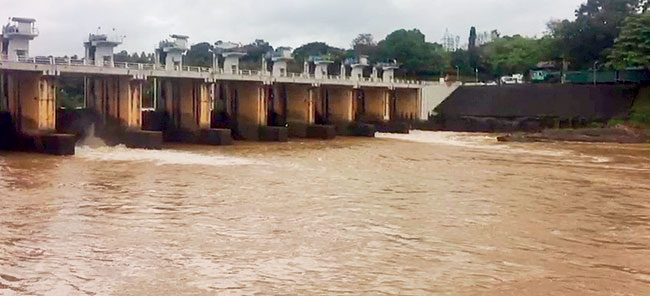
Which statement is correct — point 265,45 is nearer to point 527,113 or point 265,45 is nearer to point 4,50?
point 527,113

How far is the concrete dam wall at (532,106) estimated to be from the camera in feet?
192

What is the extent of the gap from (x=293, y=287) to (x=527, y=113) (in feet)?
175

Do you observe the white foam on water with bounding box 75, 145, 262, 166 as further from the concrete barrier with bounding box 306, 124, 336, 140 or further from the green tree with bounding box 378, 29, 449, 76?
the green tree with bounding box 378, 29, 449, 76

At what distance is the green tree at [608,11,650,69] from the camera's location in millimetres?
56031

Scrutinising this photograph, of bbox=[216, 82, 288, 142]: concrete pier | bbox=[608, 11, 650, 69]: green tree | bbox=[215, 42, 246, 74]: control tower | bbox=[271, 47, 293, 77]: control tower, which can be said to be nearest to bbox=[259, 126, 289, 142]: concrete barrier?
bbox=[216, 82, 288, 142]: concrete pier

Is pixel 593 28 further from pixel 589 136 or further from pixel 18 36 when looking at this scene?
pixel 18 36

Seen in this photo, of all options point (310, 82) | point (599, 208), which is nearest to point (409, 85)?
point (310, 82)

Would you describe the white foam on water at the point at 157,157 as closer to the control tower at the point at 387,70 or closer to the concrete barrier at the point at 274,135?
the concrete barrier at the point at 274,135

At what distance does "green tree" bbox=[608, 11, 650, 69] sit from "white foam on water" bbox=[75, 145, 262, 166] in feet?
122

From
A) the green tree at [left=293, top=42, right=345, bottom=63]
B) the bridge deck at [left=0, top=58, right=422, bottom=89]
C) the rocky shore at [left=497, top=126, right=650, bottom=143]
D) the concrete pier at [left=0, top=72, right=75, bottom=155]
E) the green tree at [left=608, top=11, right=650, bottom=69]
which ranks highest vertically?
the green tree at [left=293, top=42, right=345, bottom=63]

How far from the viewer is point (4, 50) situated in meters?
35.2

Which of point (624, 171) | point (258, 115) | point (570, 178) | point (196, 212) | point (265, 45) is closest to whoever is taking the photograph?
point (196, 212)

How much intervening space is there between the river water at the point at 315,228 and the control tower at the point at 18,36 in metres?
6.15

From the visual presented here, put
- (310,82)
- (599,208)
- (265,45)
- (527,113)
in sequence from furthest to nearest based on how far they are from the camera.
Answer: (265,45)
(527,113)
(310,82)
(599,208)
